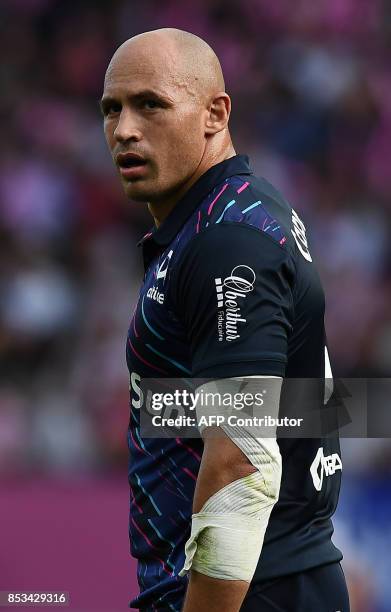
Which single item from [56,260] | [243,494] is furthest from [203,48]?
[56,260]

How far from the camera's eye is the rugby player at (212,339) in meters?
2.31

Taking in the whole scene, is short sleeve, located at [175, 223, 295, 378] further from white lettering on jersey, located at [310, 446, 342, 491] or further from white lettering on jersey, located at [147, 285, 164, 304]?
white lettering on jersey, located at [310, 446, 342, 491]

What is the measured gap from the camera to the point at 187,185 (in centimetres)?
279

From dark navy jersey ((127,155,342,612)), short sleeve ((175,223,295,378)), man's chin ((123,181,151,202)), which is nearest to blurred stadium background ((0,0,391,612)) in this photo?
dark navy jersey ((127,155,342,612))

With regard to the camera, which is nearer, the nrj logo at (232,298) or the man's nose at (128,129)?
the nrj logo at (232,298)

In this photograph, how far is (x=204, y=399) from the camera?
234 centimetres

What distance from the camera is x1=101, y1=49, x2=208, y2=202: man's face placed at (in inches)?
107

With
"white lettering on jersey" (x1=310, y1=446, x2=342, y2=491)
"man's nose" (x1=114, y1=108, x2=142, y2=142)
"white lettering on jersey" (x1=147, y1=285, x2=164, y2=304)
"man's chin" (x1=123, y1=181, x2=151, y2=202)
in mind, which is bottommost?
"white lettering on jersey" (x1=310, y1=446, x2=342, y2=491)

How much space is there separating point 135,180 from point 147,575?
→ 94 cm

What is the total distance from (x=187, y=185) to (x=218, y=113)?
7.9 inches

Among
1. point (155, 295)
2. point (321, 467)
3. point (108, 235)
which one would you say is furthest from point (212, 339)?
point (108, 235)

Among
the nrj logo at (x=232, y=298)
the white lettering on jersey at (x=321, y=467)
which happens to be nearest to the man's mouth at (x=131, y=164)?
the nrj logo at (x=232, y=298)

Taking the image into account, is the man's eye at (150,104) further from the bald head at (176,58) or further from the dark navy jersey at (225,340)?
the dark navy jersey at (225,340)

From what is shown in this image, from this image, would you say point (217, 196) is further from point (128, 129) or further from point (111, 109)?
point (111, 109)
